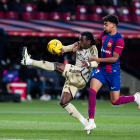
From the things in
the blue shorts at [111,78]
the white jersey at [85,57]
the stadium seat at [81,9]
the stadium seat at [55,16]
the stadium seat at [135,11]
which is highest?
the stadium seat at [81,9]

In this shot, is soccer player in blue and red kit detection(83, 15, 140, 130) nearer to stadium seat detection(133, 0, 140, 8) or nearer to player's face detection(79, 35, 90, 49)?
player's face detection(79, 35, 90, 49)

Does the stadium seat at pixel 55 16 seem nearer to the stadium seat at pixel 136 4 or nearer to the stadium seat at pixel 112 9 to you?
the stadium seat at pixel 112 9

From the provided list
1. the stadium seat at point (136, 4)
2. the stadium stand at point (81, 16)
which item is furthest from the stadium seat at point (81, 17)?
the stadium seat at point (136, 4)

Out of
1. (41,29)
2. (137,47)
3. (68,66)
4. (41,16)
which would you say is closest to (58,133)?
(68,66)

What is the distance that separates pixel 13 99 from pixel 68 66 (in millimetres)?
7436

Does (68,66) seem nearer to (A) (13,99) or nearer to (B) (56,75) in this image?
(A) (13,99)

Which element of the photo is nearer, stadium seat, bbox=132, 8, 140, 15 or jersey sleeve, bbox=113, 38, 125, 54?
jersey sleeve, bbox=113, 38, 125, 54

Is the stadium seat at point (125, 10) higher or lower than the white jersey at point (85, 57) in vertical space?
higher

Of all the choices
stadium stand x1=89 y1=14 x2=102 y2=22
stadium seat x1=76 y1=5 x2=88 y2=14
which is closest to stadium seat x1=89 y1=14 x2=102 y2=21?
stadium stand x1=89 y1=14 x2=102 y2=22

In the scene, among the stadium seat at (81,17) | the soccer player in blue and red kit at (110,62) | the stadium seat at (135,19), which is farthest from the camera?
the stadium seat at (135,19)

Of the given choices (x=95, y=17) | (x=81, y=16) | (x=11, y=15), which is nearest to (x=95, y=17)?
(x=95, y=17)

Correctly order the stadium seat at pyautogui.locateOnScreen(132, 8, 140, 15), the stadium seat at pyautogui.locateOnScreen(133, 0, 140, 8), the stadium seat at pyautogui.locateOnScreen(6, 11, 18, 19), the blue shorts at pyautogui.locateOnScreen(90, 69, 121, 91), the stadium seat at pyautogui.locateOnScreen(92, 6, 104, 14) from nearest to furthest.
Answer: the blue shorts at pyautogui.locateOnScreen(90, 69, 121, 91) < the stadium seat at pyautogui.locateOnScreen(6, 11, 18, 19) < the stadium seat at pyautogui.locateOnScreen(92, 6, 104, 14) < the stadium seat at pyautogui.locateOnScreen(132, 8, 140, 15) < the stadium seat at pyautogui.locateOnScreen(133, 0, 140, 8)

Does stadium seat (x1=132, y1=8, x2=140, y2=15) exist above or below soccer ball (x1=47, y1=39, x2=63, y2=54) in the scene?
above

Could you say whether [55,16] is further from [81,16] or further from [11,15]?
[11,15]
